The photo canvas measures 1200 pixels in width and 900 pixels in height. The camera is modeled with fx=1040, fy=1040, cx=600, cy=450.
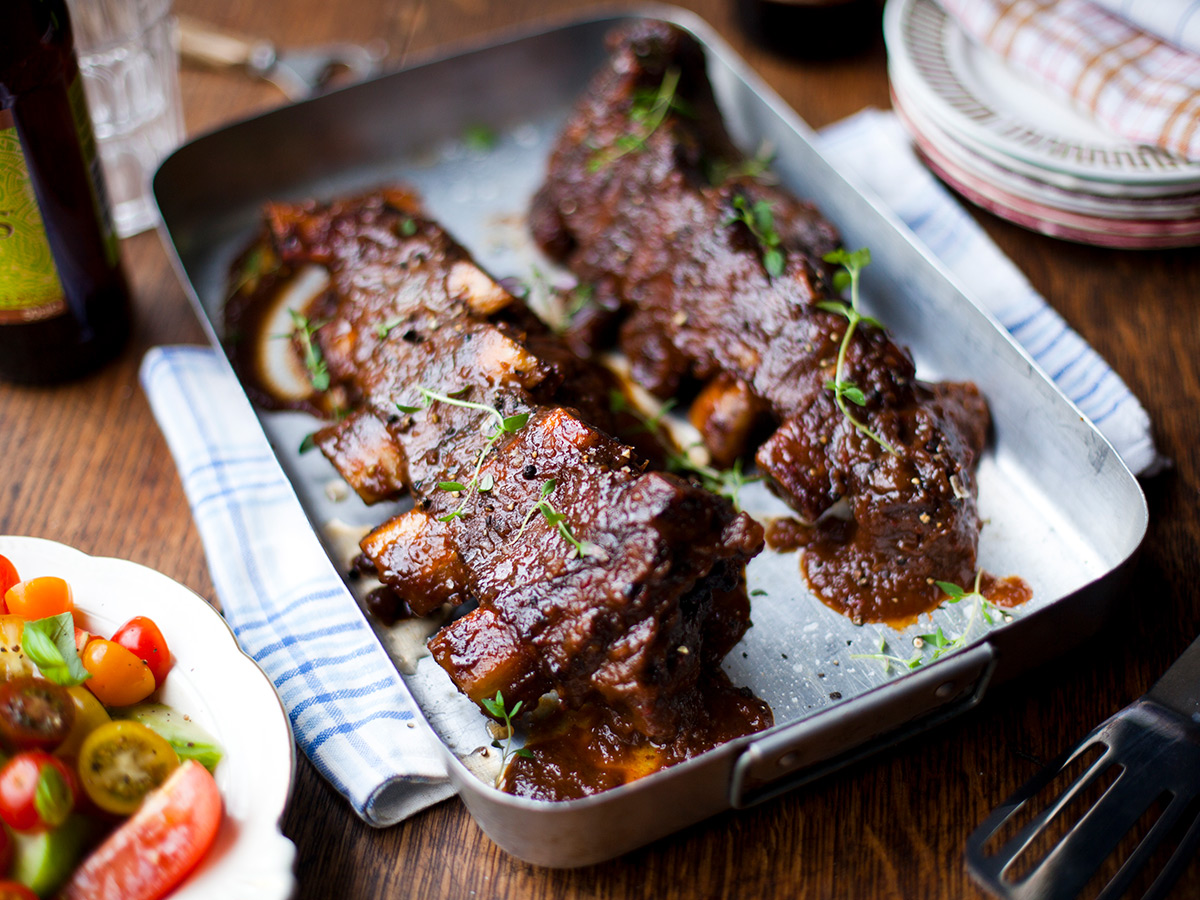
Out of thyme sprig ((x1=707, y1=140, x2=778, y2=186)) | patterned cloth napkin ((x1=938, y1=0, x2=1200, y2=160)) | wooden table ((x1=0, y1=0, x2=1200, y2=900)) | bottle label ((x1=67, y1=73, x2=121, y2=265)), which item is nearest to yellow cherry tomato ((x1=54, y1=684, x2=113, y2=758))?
wooden table ((x1=0, y1=0, x2=1200, y2=900))

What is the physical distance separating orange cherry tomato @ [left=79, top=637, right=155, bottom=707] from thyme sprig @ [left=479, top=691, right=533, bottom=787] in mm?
742

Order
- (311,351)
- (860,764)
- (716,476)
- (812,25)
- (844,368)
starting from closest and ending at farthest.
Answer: (860,764)
(844,368)
(716,476)
(311,351)
(812,25)

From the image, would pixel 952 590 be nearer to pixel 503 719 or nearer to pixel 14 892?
pixel 503 719

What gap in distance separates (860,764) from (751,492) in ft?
2.84

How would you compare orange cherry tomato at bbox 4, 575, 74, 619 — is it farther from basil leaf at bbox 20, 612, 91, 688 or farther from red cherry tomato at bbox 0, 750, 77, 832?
red cherry tomato at bbox 0, 750, 77, 832

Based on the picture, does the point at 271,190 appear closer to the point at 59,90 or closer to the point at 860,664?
the point at 59,90

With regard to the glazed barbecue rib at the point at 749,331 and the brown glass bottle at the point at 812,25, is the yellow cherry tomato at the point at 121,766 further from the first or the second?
the brown glass bottle at the point at 812,25

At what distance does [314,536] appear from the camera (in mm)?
2760

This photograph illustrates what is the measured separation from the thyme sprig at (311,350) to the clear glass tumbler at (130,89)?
74cm

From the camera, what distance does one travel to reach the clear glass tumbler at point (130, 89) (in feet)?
12.0

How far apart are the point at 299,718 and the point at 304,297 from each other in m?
1.62

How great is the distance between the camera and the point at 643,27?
11.8ft

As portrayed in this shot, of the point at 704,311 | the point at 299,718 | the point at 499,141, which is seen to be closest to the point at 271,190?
the point at 499,141

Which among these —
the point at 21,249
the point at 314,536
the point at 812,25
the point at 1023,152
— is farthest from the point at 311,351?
the point at 812,25
